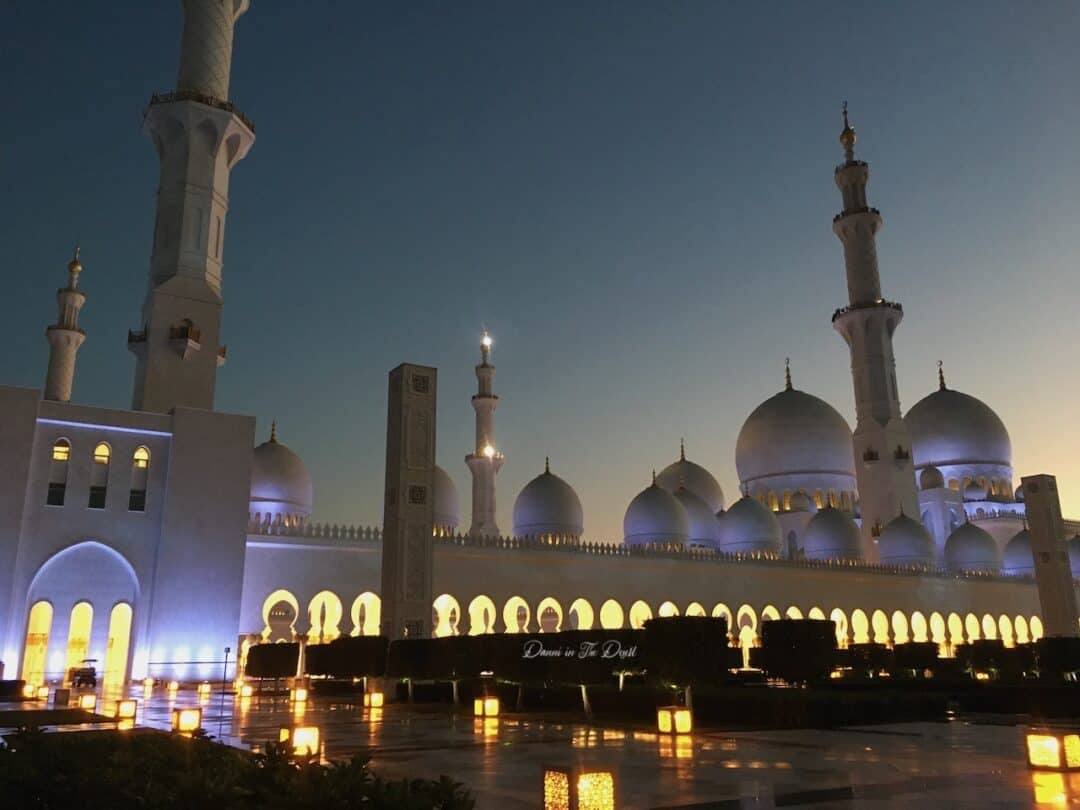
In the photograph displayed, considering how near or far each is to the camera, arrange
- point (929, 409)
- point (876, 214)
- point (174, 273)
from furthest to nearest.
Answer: point (929, 409)
point (876, 214)
point (174, 273)

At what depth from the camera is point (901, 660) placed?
24828 mm

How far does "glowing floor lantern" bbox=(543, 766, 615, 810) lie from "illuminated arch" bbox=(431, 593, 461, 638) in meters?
22.3

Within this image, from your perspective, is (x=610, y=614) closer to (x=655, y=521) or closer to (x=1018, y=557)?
(x=655, y=521)

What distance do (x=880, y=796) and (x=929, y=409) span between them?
44333 mm

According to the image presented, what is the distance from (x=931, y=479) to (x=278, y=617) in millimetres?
30277

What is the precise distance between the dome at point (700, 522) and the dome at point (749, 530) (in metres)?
0.45

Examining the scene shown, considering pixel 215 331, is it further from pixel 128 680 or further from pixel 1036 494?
pixel 1036 494

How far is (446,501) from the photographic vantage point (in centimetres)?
3484

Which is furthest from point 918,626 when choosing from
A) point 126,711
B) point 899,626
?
point 126,711

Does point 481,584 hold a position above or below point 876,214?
below

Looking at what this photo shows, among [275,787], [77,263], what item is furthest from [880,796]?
[77,263]

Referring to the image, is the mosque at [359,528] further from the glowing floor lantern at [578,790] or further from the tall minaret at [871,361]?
the glowing floor lantern at [578,790]

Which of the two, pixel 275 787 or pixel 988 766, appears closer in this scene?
pixel 275 787

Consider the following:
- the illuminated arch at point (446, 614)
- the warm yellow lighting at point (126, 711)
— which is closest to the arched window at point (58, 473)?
the illuminated arch at point (446, 614)
